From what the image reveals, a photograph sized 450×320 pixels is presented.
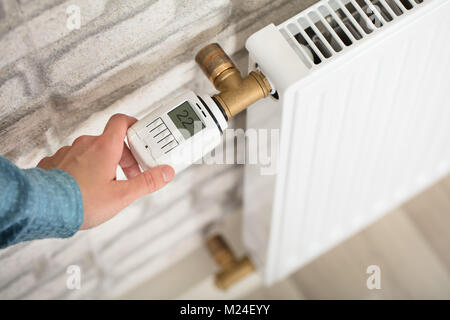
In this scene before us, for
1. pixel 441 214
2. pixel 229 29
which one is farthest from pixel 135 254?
pixel 441 214

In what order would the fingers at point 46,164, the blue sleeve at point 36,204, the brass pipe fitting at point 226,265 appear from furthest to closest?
1. the brass pipe fitting at point 226,265
2. the fingers at point 46,164
3. the blue sleeve at point 36,204

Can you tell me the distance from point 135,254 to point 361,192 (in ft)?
1.48

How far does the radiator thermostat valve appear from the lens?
54 cm

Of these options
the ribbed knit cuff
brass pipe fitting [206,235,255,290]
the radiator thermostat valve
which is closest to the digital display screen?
the radiator thermostat valve

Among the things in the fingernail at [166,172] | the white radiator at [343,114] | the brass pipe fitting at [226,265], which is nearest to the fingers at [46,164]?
the fingernail at [166,172]

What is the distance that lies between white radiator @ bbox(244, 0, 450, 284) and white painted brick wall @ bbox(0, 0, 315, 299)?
0.07m

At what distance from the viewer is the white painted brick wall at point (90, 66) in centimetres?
48

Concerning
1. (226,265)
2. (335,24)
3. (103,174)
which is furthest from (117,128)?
(226,265)

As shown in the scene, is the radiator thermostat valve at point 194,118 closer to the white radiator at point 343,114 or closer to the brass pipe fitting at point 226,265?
the white radiator at point 343,114

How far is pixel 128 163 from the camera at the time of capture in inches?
23.9

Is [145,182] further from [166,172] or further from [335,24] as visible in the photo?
[335,24]

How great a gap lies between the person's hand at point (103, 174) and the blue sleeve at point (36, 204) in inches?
0.8

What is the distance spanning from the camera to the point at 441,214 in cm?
119

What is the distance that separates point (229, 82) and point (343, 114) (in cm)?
16
